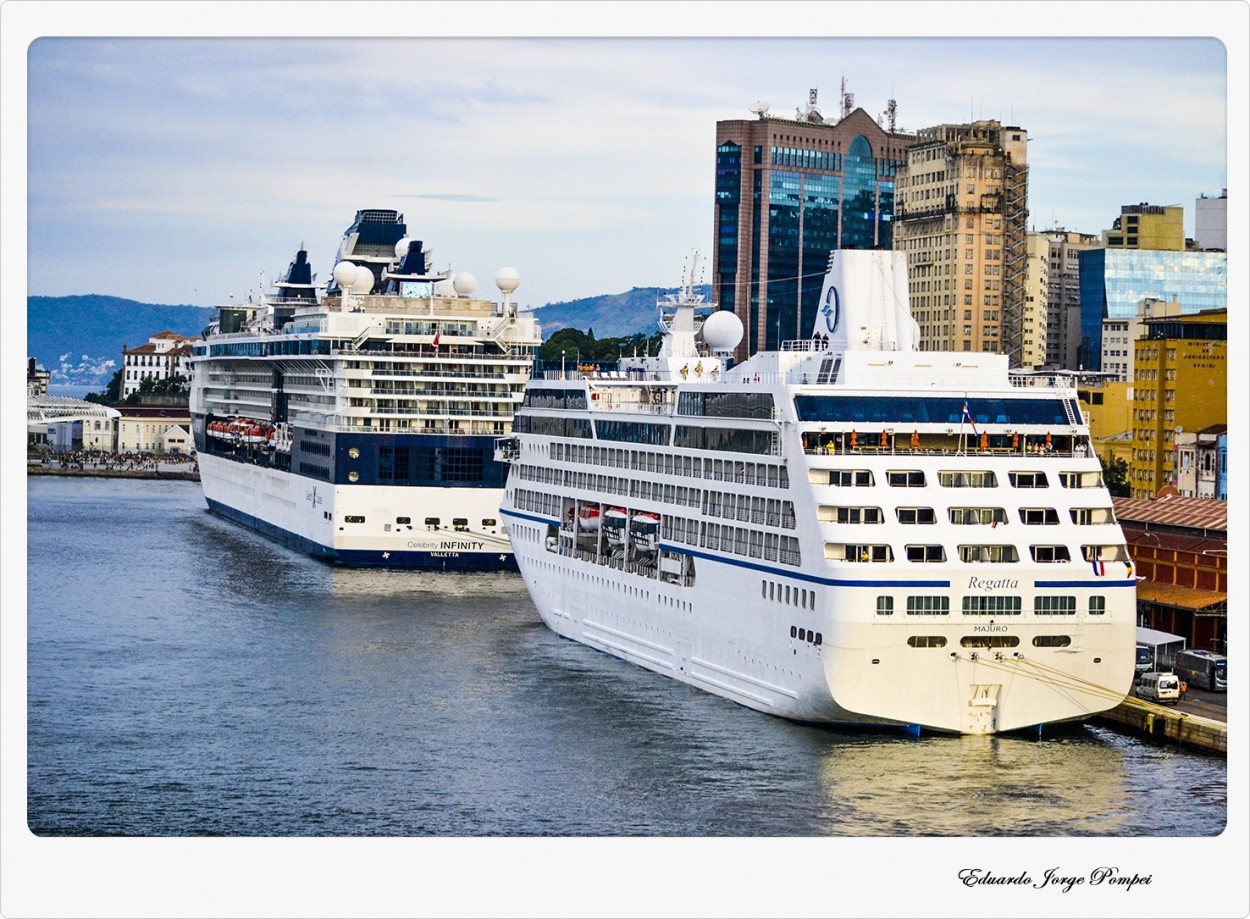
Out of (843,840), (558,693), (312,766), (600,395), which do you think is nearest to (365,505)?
(600,395)

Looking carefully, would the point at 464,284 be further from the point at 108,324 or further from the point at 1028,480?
the point at 1028,480

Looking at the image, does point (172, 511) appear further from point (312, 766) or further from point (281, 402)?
point (312, 766)

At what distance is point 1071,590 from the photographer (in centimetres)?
2897

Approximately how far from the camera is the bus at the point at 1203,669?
32969 millimetres

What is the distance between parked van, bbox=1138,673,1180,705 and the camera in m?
31.5

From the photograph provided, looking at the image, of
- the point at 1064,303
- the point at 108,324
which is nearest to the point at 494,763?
the point at 108,324

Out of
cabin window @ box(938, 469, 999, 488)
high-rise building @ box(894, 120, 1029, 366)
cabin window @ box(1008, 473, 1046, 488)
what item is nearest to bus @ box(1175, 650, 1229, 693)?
cabin window @ box(1008, 473, 1046, 488)

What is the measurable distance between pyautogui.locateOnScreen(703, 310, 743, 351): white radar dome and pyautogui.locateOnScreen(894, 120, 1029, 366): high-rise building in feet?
166

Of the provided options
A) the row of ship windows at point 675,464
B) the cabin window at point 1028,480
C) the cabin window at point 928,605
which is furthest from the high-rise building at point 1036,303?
the cabin window at point 928,605

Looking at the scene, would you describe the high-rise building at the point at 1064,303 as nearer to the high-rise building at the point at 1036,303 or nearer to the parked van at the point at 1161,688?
the high-rise building at the point at 1036,303

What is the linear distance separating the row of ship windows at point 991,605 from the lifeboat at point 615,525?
30.1ft

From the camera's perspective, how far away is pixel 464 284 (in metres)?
59.4

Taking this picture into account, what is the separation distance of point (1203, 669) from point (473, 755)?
12.4 meters

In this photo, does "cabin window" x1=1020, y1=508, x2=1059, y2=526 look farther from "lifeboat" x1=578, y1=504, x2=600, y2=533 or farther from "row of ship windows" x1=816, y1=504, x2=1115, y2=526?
"lifeboat" x1=578, y1=504, x2=600, y2=533
